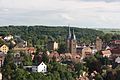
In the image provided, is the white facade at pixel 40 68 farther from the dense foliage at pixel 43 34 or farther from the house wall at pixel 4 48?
the dense foliage at pixel 43 34

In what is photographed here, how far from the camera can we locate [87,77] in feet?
157

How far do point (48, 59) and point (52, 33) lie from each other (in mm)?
70537

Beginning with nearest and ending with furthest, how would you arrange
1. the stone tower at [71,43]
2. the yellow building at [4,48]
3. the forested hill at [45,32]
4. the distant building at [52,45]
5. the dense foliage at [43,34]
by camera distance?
the stone tower at [71,43] < the yellow building at [4,48] < the distant building at [52,45] < the dense foliage at [43,34] < the forested hill at [45,32]

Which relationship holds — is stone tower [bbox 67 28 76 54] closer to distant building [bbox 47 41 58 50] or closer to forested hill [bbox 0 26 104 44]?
distant building [bbox 47 41 58 50]

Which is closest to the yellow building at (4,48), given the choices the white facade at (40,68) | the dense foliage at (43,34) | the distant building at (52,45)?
the distant building at (52,45)

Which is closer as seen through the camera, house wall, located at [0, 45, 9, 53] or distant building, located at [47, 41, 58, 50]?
house wall, located at [0, 45, 9, 53]

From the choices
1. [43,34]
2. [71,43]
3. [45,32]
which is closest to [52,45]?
[71,43]

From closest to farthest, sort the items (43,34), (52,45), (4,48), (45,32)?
(4,48) < (52,45) < (43,34) < (45,32)

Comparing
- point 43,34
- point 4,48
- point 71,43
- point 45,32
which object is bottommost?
point 43,34

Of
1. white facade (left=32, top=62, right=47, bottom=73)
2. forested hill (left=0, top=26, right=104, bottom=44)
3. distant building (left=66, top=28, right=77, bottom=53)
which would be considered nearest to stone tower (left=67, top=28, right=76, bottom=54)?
distant building (left=66, top=28, right=77, bottom=53)

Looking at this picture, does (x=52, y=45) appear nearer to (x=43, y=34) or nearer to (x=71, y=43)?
(x=71, y=43)

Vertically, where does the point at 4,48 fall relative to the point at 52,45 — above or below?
above

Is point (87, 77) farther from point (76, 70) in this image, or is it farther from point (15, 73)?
point (15, 73)

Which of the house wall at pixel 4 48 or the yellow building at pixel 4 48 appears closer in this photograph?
the house wall at pixel 4 48
